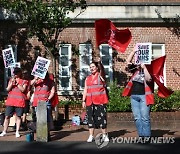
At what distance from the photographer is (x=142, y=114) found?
8742 millimetres

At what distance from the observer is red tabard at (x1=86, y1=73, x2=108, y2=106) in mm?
8969

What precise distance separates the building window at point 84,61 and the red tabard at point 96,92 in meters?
7.42

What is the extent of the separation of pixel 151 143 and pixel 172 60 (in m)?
8.77

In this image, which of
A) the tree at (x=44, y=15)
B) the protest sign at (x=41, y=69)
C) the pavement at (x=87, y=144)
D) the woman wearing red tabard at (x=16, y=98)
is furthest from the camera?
the tree at (x=44, y=15)

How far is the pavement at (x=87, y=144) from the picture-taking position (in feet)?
25.9

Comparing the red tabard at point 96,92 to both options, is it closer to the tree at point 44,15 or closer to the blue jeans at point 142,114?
the blue jeans at point 142,114

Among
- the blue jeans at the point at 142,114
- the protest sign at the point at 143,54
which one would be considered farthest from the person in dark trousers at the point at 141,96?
the protest sign at the point at 143,54

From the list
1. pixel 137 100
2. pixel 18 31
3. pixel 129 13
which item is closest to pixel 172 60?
pixel 129 13

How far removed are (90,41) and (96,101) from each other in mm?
7985

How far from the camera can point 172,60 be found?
16844mm

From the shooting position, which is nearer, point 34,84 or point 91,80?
point 91,80

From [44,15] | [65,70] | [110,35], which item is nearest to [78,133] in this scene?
[110,35]

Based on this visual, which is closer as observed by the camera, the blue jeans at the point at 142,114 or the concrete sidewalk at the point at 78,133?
the blue jeans at the point at 142,114

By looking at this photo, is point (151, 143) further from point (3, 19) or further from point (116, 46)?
point (3, 19)
